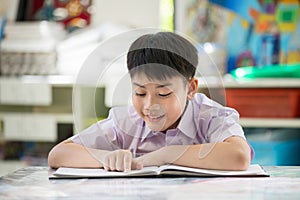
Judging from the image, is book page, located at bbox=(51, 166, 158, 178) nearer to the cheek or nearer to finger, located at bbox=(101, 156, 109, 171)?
finger, located at bbox=(101, 156, 109, 171)

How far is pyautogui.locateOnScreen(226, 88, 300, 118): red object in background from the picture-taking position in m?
2.74

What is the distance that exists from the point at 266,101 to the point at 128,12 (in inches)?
37.2

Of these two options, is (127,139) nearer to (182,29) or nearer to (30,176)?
(30,176)

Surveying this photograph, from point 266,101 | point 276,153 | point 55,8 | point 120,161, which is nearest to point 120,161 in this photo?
point 120,161

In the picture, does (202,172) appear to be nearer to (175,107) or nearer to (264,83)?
(175,107)

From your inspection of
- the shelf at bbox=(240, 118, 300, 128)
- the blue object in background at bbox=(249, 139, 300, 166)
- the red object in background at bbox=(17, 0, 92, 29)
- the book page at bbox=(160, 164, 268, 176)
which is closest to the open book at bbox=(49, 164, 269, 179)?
the book page at bbox=(160, 164, 268, 176)

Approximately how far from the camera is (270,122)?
2742mm

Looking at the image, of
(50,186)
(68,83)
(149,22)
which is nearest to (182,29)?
(149,22)

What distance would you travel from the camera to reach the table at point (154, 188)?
0.95 metres

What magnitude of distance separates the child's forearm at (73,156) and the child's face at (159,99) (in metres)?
0.13

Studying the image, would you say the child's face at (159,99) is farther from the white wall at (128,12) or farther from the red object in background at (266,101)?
the white wall at (128,12)

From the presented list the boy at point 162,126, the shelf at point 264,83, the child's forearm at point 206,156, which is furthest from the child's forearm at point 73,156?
the shelf at point 264,83

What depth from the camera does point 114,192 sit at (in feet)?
3.23

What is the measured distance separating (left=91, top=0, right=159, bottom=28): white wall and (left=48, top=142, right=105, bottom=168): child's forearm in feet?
6.60
